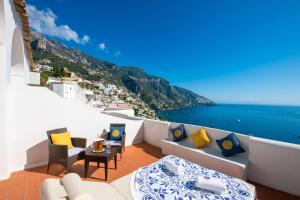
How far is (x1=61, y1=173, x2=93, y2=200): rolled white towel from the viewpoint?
4.35ft

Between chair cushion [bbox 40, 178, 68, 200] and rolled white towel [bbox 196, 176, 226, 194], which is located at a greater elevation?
chair cushion [bbox 40, 178, 68, 200]

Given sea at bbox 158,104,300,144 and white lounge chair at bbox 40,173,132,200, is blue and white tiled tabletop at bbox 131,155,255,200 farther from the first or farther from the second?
sea at bbox 158,104,300,144

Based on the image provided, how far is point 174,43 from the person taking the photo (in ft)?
68.8

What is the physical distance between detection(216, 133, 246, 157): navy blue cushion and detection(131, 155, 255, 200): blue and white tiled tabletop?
1.41 meters

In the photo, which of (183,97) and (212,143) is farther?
(183,97)

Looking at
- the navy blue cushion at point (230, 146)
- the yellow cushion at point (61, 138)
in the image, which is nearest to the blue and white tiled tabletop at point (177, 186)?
the navy blue cushion at point (230, 146)

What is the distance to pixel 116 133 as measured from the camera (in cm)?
453

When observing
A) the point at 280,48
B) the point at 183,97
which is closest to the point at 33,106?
the point at 280,48

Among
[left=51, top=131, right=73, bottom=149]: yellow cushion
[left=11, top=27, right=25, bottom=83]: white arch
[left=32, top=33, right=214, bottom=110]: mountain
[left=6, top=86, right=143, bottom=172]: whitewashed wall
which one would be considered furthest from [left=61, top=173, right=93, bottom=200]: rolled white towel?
[left=32, top=33, right=214, bottom=110]: mountain

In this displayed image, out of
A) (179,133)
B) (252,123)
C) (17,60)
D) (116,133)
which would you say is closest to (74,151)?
(116,133)

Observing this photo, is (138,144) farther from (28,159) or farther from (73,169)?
(28,159)

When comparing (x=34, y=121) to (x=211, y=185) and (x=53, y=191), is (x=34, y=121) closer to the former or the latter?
(x=53, y=191)

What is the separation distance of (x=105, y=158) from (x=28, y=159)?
1886 millimetres

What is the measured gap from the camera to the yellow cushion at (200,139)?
4.00 m
